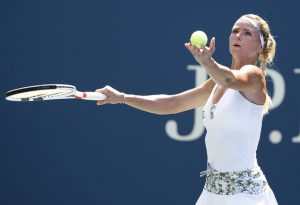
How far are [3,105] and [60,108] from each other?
0.41 metres

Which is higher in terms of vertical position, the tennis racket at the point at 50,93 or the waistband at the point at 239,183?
the tennis racket at the point at 50,93

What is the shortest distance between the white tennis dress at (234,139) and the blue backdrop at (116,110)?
188cm

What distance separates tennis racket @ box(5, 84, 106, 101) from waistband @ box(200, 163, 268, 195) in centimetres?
77

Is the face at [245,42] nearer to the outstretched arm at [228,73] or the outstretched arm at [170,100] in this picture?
the outstretched arm at [228,73]

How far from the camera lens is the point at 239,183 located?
11.8ft

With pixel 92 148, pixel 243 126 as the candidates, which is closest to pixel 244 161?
pixel 243 126

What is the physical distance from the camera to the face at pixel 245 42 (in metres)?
3.73

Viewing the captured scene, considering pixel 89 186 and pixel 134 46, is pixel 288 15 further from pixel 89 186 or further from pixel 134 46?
pixel 89 186

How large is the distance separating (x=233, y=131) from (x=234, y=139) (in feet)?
0.13

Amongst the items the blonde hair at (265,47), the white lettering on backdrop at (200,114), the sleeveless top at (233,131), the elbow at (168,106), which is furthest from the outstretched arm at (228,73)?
the white lettering on backdrop at (200,114)

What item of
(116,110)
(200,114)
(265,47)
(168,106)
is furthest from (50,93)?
(200,114)

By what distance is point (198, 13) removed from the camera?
5.60m

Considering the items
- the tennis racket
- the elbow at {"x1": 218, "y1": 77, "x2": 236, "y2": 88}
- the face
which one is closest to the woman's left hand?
the elbow at {"x1": 218, "y1": 77, "x2": 236, "y2": 88}

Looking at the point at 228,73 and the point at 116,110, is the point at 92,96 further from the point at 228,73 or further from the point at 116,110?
the point at 116,110
